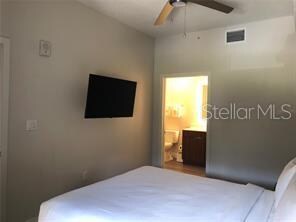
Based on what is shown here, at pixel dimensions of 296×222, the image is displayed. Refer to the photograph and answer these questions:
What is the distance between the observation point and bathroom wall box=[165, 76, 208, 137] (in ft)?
18.5

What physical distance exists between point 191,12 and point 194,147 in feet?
9.70

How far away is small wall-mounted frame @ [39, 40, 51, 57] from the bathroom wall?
136 inches

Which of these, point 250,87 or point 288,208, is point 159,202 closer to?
point 288,208

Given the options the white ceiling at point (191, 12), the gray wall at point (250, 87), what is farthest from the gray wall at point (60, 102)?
the gray wall at point (250, 87)

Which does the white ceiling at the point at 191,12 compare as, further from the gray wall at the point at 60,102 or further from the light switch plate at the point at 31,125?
the light switch plate at the point at 31,125

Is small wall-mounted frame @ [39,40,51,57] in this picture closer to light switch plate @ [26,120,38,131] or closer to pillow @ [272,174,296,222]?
light switch plate @ [26,120,38,131]

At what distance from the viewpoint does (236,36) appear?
11.5 feet

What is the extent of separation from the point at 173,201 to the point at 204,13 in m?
2.41

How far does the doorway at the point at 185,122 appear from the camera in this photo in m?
5.12

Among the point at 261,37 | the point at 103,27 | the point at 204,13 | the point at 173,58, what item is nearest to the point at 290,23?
the point at 261,37

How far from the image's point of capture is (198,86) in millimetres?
5781

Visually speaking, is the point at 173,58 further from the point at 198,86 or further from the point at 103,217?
the point at 103,217

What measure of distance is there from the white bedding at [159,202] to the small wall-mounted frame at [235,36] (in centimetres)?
219

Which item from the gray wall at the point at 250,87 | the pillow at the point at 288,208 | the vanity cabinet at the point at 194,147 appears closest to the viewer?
the pillow at the point at 288,208
